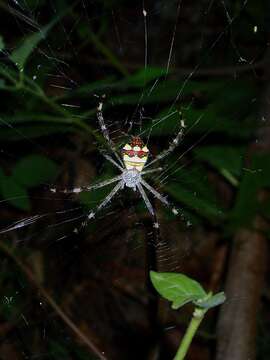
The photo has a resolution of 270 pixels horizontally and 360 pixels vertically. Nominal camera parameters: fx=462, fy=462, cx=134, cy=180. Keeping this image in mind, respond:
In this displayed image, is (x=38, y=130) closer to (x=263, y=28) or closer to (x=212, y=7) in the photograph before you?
(x=263, y=28)

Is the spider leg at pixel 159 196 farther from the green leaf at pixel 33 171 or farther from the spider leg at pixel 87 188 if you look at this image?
the green leaf at pixel 33 171

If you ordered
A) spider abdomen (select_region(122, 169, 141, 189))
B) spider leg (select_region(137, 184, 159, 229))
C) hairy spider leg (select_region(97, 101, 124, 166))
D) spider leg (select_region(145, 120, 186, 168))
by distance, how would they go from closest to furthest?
hairy spider leg (select_region(97, 101, 124, 166)), spider leg (select_region(145, 120, 186, 168)), spider leg (select_region(137, 184, 159, 229)), spider abdomen (select_region(122, 169, 141, 189))

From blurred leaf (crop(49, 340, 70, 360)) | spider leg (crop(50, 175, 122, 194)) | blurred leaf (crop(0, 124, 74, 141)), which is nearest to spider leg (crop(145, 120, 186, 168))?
spider leg (crop(50, 175, 122, 194))

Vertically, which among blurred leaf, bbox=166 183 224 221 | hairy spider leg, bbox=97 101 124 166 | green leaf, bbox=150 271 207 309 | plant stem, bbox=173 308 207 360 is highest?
hairy spider leg, bbox=97 101 124 166

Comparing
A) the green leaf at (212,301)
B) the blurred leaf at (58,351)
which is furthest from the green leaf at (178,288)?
the blurred leaf at (58,351)

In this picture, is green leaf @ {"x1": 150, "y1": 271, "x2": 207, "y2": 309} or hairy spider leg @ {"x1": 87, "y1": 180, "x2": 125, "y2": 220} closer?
green leaf @ {"x1": 150, "y1": 271, "x2": 207, "y2": 309}

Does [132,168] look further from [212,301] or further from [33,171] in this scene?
[212,301]

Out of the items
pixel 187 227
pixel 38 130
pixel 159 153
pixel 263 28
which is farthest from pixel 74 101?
pixel 263 28

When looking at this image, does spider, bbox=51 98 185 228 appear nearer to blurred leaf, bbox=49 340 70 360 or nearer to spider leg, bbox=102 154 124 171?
spider leg, bbox=102 154 124 171

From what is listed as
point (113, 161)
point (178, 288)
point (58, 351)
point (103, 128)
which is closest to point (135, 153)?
point (103, 128)
